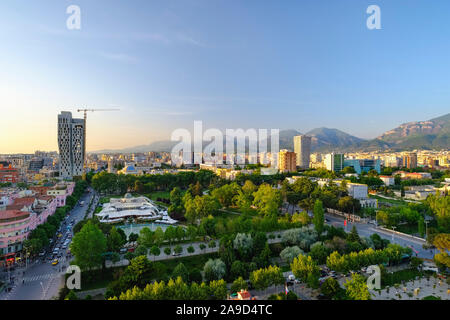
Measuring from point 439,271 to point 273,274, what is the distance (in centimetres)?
628

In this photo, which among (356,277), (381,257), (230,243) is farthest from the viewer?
(230,243)

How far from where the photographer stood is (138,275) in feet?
24.4

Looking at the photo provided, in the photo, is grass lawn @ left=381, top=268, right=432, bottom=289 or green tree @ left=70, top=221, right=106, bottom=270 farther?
green tree @ left=70, top=221, right=106, bottom=270

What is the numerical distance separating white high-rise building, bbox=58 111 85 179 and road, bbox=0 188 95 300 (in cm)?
3019

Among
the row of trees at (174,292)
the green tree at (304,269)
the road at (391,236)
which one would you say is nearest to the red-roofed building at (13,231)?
the row of trees at (174,292)

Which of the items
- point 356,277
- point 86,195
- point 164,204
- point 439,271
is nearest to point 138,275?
point 356,277

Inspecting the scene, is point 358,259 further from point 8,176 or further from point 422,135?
point 422,135

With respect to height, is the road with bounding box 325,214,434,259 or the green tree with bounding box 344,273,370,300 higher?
the green tree with bounding box 344,273,370,300

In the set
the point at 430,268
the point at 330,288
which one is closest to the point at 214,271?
the point at 330,288

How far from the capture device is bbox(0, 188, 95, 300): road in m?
8.16

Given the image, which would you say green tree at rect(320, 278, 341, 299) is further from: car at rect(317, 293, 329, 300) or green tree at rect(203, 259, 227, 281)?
green tree at rect(203, 259, 227, 281)

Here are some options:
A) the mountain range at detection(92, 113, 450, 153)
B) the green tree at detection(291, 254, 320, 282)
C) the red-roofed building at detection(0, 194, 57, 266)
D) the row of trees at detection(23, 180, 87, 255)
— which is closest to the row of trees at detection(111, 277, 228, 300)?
the green tree at detection(291, 254, 320, 282)
